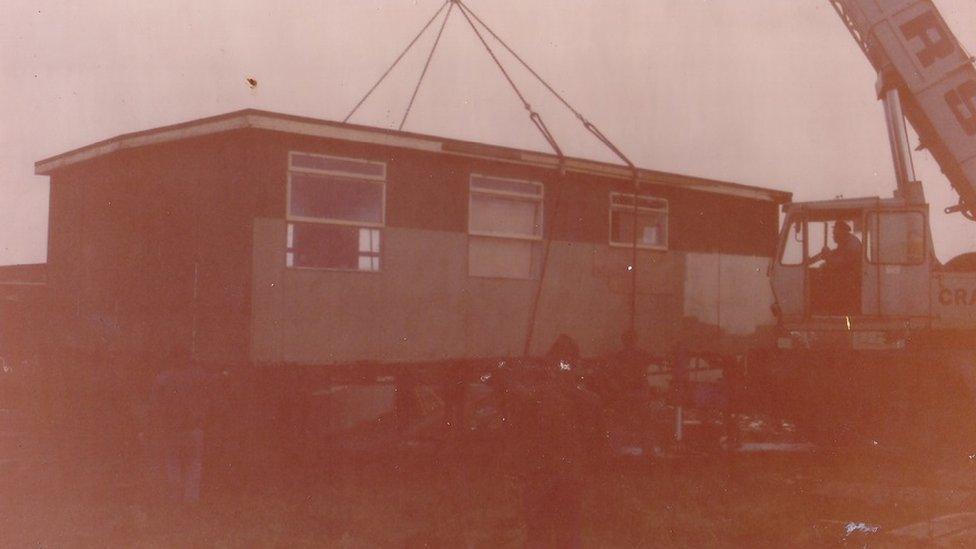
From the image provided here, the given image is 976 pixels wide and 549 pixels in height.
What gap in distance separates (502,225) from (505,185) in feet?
1.72

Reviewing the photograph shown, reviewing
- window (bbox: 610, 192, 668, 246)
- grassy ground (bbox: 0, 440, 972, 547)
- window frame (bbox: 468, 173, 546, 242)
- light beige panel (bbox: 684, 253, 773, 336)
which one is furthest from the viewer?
light beige panel (bbox: 684, 253, 773, 336)

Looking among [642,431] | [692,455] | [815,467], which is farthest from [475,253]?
[815,467]

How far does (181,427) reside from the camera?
10.6 meters

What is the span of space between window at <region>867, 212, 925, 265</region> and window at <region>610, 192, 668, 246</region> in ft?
10.5

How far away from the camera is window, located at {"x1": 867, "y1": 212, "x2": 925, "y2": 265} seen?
13477mm

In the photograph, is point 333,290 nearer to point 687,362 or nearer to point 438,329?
point 438,329

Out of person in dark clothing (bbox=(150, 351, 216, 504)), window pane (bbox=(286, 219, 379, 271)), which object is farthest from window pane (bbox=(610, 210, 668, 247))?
person in dark clothing (bbox=(150, 351, 216, 504))

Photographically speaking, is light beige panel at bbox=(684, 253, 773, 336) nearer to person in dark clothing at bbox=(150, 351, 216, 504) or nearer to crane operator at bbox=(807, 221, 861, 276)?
crane operator at bbox=(807, 221, 861, 276)

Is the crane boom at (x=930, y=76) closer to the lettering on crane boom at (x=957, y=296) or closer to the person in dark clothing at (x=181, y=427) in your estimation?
the lettering on crane boom at (x=957, y=296)

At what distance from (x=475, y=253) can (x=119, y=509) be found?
5510 millimetres

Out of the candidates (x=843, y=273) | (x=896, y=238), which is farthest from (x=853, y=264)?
(x=896, y=238)

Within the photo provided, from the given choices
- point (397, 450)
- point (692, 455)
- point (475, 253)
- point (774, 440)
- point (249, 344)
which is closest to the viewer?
point (249, 344)

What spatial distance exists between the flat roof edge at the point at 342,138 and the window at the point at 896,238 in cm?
321

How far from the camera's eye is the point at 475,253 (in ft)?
45.1
